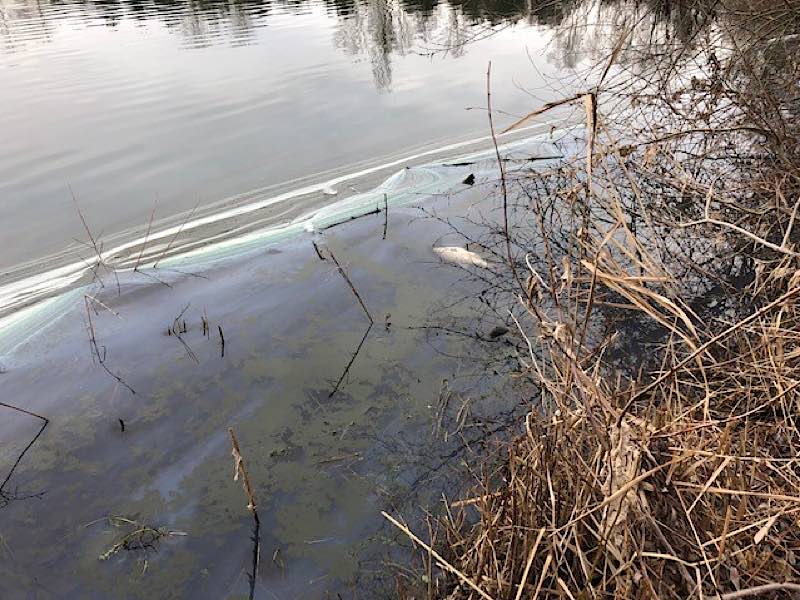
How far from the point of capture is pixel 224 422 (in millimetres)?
3807

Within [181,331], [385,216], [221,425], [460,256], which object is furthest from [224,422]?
[385,216]

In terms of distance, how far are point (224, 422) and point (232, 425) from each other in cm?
7

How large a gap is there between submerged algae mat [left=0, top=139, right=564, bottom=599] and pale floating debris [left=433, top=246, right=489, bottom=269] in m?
0.10

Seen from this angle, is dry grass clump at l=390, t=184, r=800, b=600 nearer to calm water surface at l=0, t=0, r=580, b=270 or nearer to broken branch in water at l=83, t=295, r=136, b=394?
broken branch in water at l=83, t=295, r=136, b=394

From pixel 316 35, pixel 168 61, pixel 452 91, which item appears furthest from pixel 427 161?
pixel 316 35

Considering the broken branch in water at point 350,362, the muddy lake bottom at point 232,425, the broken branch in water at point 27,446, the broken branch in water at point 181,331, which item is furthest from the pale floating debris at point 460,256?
the broken branch in water at point 27,446

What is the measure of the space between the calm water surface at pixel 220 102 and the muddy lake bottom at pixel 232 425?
222 centimetres

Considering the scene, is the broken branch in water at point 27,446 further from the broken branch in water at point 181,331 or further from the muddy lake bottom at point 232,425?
the broken branch in water at point 181,331

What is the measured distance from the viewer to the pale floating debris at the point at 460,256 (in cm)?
527

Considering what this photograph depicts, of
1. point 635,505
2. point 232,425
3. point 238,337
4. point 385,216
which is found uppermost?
point 635,505

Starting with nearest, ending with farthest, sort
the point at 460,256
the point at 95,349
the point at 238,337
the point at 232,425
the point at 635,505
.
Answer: the point at 635,505, the point at 232,425, the point at 95,349, the point at 238,337, the point at 460,256

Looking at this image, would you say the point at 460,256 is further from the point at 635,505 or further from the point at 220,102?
the point at 220,102

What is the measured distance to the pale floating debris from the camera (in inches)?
208

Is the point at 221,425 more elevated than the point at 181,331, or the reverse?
the point at 181,331
